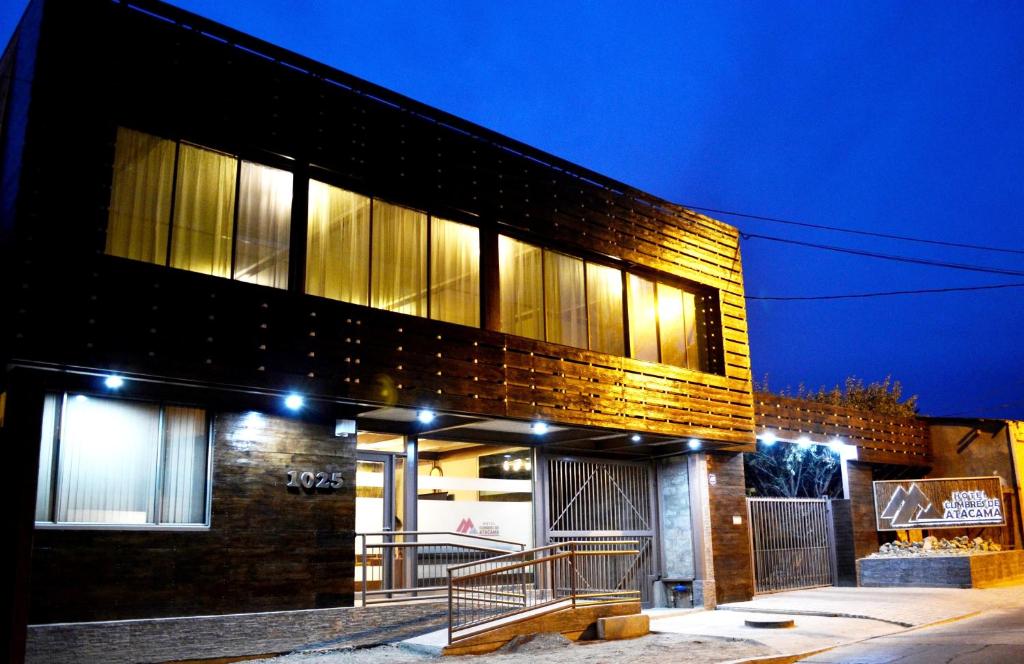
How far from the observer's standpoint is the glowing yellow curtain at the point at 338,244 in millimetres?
13266

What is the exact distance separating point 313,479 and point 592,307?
6740 millimetres

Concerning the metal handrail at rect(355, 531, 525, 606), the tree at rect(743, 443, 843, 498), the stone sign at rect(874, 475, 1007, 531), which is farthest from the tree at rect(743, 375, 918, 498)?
the metal handrail at rect(355, 531, 525, 606)

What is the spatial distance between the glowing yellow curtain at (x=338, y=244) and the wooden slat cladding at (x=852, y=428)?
35.7 ft

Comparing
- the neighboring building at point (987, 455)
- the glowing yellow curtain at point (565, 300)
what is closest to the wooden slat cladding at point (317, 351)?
the glowing yellow curtain at point (565, 300)

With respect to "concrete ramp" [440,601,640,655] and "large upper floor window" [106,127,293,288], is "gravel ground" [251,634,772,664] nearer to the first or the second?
"concrete ramp" [440,601,640,655]

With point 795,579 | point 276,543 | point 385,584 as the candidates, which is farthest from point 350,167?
point 795,579

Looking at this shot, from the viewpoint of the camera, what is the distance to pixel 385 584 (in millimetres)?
14562

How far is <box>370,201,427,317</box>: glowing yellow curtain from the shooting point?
14062 millimetres

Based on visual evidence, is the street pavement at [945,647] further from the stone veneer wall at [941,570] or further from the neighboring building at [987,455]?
the neighboring building at [987,455]

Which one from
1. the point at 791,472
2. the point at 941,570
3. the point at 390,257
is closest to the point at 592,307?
the point at 390,257

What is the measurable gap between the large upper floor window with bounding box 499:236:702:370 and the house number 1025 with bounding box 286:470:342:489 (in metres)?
4.19

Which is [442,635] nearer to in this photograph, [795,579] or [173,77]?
[173,77]

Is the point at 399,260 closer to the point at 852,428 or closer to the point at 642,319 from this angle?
the point at 642,319

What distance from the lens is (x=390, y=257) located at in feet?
46.8
